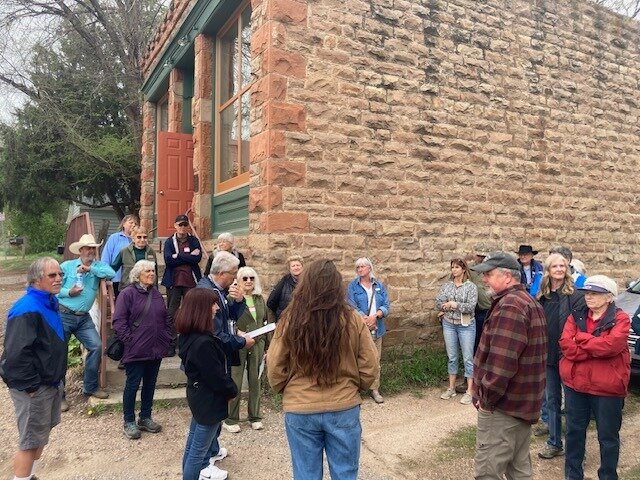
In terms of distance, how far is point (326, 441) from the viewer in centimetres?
283

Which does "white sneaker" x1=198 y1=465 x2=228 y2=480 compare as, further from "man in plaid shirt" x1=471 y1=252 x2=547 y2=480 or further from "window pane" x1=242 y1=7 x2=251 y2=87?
"window pane" x1=242 y1=7 x2=251 y2=87

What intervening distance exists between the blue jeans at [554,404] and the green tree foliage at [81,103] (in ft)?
47.8

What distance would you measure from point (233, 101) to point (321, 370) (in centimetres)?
614

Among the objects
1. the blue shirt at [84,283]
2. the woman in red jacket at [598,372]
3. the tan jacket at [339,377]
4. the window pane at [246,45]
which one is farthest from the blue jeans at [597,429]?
the window pane at [246,45]

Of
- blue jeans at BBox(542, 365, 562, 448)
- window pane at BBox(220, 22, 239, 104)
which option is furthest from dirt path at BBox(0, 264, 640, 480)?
window pane at BBox(220, 22, 239, 104)

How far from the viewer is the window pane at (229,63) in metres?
8.23

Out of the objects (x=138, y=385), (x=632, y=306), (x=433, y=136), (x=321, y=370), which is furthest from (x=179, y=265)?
(x=632, y=306)

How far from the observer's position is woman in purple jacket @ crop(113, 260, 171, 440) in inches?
186

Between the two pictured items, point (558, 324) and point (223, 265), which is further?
point (558, 324)

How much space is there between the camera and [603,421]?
141 inches

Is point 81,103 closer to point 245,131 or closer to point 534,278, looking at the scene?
point 245,131

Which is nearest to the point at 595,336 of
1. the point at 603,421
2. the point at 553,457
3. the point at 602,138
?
the point at 603,421

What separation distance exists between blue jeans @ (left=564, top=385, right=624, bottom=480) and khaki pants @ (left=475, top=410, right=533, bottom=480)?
78 centimetres

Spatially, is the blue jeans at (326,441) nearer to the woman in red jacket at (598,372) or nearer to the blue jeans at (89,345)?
the woman in red jacket at (598,372)
